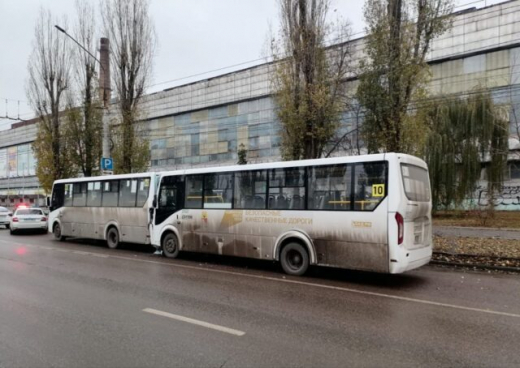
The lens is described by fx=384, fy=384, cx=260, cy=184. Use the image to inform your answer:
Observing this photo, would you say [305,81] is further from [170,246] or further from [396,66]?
[170,246]

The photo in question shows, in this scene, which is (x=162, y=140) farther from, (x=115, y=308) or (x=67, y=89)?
(x=115, y=308)

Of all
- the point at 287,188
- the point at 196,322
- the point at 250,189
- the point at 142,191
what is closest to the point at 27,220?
the point at 142,191

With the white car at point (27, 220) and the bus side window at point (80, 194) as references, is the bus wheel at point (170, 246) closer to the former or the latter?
the bus side window at point (80, 194)

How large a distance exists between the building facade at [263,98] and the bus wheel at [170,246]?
8432 mm

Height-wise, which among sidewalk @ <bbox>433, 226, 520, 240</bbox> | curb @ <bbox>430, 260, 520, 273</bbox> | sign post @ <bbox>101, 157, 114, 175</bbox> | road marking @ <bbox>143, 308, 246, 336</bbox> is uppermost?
sign post @ <bbox>101, 157, 114, 175</bbox>

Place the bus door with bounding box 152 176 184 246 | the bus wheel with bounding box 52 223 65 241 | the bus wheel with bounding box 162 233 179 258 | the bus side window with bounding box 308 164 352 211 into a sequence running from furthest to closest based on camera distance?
the bus wheel with bounding box 52 223 65 241 → the bus wheel with bounding box 162 233 179 258 → the bus door with bounding box 152 176 184 246 → the bus side window with bounding box 308 164 352 211

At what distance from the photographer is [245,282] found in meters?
8.38

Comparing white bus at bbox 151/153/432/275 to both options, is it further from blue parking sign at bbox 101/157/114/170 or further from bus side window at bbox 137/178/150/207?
blue parking sign at bbox 101/157/114/170

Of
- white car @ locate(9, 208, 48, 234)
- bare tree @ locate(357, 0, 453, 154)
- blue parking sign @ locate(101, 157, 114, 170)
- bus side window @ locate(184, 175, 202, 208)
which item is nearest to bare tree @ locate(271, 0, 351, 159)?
bare tree @ locate(357, 0, 453, 154)

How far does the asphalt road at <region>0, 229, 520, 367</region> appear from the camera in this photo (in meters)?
4.29

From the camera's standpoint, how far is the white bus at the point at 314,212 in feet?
25.7

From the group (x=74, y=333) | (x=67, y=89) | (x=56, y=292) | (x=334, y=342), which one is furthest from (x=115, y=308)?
(x=67, y=89)

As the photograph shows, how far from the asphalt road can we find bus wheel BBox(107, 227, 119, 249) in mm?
4640

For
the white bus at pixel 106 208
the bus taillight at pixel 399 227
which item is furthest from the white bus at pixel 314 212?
the white bus at pixel 106 208
